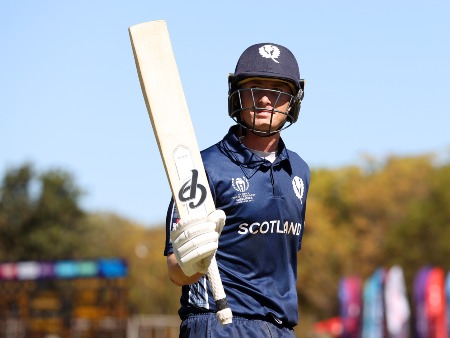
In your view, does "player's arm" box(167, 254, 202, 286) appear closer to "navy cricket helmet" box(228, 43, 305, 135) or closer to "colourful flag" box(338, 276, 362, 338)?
"navy cricket helmet" box(228, 43, 305, 135)

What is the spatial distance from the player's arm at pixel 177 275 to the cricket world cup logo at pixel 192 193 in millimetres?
326

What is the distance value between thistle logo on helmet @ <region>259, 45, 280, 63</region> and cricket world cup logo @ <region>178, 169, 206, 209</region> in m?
0.87

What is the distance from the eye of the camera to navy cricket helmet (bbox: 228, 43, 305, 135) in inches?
217

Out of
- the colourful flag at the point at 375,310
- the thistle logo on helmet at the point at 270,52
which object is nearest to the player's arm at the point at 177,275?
the thistle logo on helmet at the point at 270,52

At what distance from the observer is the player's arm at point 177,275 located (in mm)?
5125

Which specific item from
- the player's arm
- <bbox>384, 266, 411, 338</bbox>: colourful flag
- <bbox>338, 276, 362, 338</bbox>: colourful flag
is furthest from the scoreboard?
the player's arm

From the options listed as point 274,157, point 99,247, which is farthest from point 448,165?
point 274,157

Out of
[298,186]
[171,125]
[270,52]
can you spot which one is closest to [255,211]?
[298,186]

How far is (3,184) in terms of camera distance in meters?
61.5

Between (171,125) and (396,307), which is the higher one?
(171,125)

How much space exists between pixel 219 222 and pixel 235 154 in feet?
2.42

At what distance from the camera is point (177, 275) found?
5.17 meters

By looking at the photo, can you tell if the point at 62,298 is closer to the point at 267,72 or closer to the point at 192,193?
the point at 267,72

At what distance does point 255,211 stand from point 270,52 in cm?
85
